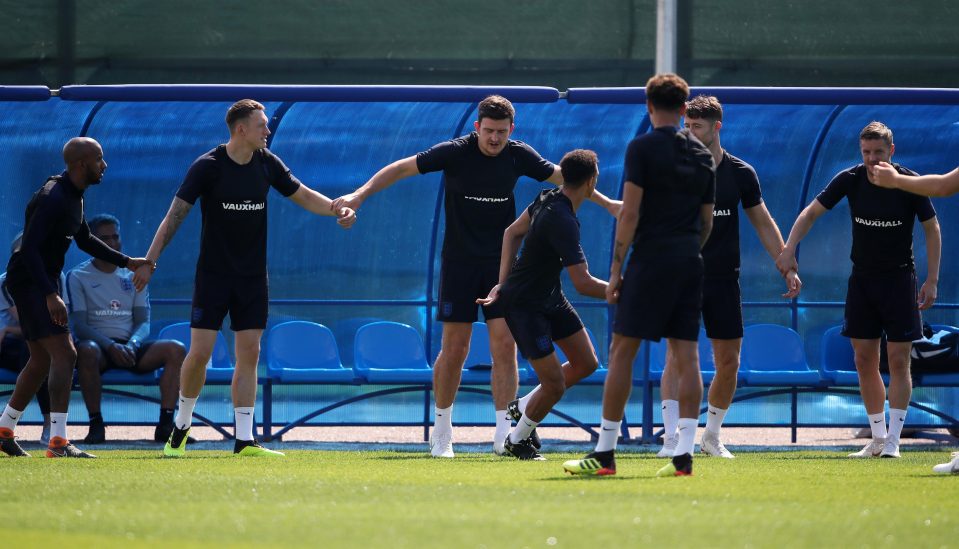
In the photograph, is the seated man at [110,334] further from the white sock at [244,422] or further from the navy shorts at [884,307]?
the navy shorts at [884,307]

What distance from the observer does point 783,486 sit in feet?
22.7

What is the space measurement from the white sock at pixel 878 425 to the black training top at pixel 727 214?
4.60ft

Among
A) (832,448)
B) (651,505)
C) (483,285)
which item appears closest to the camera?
(651,505)

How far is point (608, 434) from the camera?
23.4 feet

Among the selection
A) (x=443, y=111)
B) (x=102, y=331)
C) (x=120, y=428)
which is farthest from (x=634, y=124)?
(x=120, y=428)

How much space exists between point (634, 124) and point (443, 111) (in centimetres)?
153

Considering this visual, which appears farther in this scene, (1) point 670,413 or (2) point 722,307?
(1) point 670,413

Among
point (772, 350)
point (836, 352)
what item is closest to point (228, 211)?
point (772, 350)

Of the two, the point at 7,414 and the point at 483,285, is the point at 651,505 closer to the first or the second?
the point at 483,285

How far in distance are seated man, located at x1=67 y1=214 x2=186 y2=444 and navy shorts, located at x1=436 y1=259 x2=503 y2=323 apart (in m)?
2.72

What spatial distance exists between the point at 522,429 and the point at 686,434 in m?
1.53

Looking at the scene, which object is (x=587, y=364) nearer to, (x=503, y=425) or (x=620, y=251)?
(x=503, y=425)

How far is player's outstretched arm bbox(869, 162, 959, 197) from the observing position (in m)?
7.56

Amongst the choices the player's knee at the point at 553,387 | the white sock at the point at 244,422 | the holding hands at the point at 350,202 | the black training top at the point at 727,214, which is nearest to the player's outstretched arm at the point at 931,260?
the black training top at the point at 727,214
